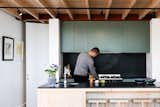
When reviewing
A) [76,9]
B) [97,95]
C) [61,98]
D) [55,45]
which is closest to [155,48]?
[76,9]

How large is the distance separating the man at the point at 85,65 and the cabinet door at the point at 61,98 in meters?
1.49

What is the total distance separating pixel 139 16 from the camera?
6.74 metres

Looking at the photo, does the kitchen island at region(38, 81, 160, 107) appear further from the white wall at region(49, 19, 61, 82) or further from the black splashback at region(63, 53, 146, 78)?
the black splashback at region(63, 53, 146, 78)

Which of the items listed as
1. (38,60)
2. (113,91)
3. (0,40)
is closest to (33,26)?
(38,60)

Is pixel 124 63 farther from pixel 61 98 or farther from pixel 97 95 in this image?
pixel 61 98

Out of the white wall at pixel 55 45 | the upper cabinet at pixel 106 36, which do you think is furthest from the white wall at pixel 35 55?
the white wall at pixel 55 45

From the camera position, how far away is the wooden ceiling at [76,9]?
5352mm

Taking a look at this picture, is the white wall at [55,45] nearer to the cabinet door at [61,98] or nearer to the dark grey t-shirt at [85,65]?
the dark grey t-shirt at [85,65]

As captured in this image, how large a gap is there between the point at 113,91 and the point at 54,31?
7.86 feet

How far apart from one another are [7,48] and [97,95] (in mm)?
2457

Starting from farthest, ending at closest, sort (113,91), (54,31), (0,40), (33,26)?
(33,26) → (54,31) → (0,40) → (113,91)

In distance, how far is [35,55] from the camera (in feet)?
23.9

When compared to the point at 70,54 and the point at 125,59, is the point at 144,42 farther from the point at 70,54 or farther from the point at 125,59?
the point at 70,54

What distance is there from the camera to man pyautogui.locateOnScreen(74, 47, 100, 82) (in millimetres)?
6051
